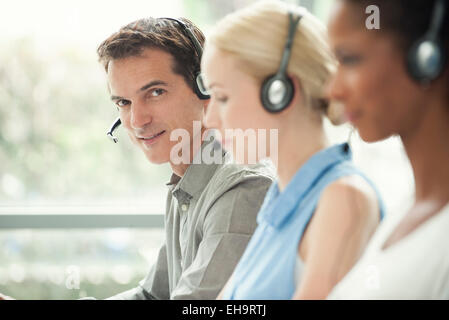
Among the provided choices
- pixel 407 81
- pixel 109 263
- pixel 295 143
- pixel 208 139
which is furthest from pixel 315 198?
pixel 109 263

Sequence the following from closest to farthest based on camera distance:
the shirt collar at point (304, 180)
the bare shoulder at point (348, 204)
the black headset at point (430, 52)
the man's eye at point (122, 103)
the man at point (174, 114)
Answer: the black headset at point (430, 52)
the bare shoulder at point (348, 204)
the shirt collar at point (304, 180)
the man at point (174, 114)
the man's eye at point (122, 103)

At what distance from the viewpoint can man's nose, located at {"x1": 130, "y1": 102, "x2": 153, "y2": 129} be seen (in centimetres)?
146

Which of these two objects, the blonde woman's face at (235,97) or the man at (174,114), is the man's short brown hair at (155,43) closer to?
the man at (174,114)

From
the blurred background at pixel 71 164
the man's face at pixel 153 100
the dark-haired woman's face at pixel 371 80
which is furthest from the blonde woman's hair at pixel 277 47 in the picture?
the blurred background at pixel 71 164

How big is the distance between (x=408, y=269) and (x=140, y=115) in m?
0.85

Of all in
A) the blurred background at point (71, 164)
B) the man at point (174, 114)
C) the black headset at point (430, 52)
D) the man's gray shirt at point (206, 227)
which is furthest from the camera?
the blurred background at point (71, 164)

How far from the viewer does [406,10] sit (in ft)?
2.43

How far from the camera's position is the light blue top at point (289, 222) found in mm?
942

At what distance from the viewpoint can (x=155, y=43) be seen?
1.48 meters

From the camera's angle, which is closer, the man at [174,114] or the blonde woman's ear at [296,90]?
the blonde woman's ear at [296,90]

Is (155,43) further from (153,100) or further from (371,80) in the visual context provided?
(371,80)

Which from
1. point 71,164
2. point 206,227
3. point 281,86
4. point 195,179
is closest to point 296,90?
point 281,86

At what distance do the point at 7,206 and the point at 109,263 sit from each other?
0.58 meters

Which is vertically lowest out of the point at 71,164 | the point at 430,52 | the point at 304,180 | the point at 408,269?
the point at 408,269
